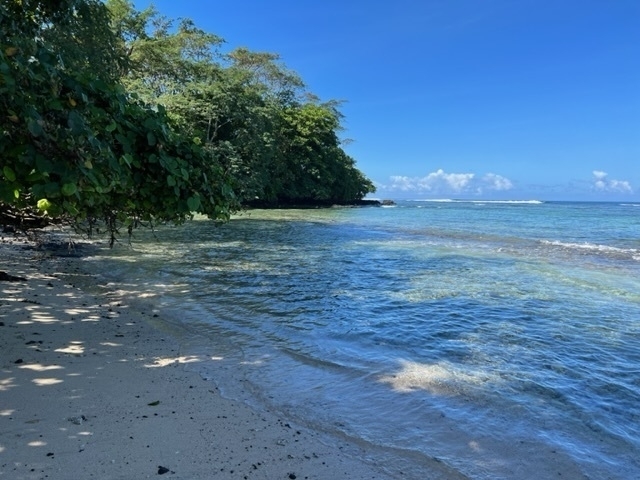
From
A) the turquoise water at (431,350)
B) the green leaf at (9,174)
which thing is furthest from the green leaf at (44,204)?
the turquoise water at (431,350)

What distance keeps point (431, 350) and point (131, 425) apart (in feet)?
13.5

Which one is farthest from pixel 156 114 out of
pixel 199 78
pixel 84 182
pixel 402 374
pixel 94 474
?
pixel 199 78

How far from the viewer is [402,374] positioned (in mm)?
5254

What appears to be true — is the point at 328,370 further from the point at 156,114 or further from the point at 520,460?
the point at 156,114

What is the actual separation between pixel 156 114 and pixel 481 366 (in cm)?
482

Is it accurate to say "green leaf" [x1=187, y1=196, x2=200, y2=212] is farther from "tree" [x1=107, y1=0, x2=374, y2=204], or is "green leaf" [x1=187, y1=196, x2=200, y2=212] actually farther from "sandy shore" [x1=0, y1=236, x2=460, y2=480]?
"tree" [x1=107, y1=0, x2=374, y2=204]

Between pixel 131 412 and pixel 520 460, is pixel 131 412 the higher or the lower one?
the higher one

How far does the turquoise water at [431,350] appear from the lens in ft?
12.6

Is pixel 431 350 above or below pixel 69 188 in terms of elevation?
below

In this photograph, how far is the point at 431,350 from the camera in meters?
6.20

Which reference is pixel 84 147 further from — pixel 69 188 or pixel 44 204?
pixel 44 204

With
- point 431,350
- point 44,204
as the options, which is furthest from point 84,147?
point 431,350

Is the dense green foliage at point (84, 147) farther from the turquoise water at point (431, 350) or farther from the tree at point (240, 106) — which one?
the tree at point (240, 106)

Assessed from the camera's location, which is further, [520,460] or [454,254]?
[454,254]
